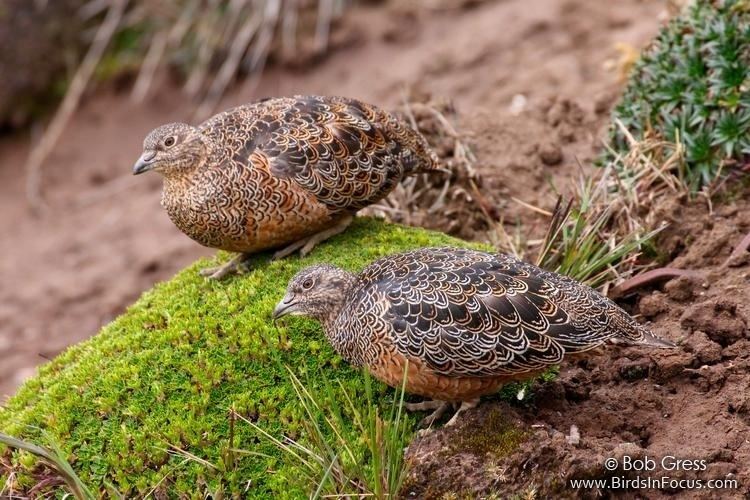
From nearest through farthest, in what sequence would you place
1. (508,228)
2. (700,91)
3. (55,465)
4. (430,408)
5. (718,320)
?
(55,465)
(430,408)
(718,320)
(700,91)
(508,228)

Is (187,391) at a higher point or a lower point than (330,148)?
lower

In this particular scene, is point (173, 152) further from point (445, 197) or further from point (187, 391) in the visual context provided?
point (445, 197)

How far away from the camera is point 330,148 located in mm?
5344

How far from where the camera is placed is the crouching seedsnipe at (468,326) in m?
4.15

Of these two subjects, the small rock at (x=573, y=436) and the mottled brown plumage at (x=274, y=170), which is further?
the mottled brown plumage at (x=274, y=170)

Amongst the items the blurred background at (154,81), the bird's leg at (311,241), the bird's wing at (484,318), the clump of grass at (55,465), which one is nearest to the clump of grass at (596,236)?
the bird's wing at (484,318)

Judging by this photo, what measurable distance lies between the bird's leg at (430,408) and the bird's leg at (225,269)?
153cm

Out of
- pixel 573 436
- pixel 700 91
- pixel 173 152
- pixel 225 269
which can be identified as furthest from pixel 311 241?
pixel 700 91

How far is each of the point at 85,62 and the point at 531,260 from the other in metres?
7.21

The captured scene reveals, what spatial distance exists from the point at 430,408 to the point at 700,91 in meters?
2.66

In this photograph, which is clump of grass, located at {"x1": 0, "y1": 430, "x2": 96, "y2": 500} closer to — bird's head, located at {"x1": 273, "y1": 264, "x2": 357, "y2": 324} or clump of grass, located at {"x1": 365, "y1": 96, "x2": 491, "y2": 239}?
bird's head, located at {"x1": 273, "y1": 264, "x2": 357, "y2": 324}

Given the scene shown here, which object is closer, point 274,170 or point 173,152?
point 274,170

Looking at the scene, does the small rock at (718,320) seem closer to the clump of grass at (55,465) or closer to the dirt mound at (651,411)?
the dirt mound at (651,411)

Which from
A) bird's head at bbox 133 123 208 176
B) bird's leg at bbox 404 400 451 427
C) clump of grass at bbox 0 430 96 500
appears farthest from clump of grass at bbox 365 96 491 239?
clump of grass at bbox 0 430 96 500
